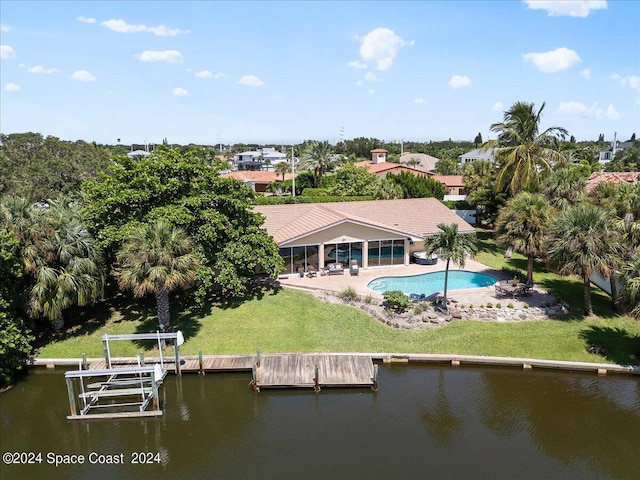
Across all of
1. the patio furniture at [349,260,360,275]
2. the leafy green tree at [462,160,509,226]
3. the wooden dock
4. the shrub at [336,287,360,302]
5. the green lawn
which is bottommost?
the wooden dock

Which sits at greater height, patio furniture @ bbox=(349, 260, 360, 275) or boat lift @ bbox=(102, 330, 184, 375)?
patio furniture @ bbox=(349, 260, 360, 275)

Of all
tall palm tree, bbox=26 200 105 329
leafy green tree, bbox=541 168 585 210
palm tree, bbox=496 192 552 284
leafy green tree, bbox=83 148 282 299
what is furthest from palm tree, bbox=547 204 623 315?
tall palm tree, bbox=26 200 105 329

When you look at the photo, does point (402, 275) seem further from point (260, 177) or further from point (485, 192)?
point (260, 177)

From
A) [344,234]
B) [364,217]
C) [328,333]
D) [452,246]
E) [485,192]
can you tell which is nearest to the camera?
[328,333]

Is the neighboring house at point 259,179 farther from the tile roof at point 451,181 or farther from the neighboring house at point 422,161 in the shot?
the neighboring house at point 422,161

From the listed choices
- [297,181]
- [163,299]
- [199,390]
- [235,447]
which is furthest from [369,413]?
[297,181]

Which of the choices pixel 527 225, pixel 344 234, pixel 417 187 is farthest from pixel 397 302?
pixel 417 187

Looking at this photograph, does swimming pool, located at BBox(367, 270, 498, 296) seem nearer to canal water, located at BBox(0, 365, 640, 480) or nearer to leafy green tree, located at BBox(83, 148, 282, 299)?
leafy green tree, located at BBox(83, 148, 282, 299)
